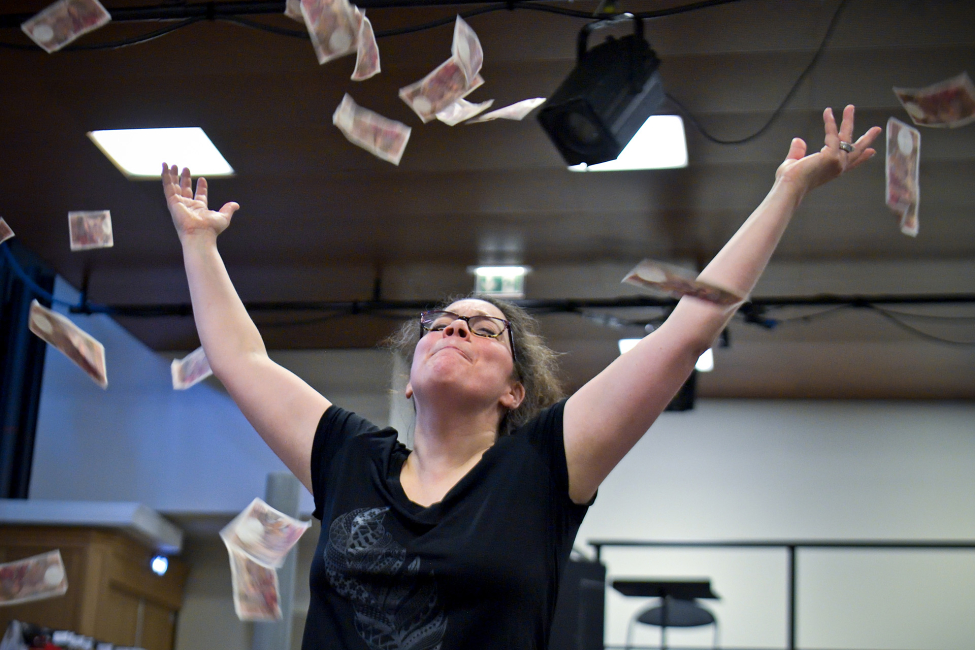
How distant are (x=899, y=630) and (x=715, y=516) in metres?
1.28

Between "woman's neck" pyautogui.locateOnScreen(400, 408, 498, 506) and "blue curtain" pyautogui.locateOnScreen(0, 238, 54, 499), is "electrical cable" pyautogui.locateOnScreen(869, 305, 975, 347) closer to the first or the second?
"woman's neck" pyautogui.locateOnScreen(400, 408, 498, 506)

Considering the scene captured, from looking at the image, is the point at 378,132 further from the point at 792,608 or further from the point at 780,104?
the point at 792,608

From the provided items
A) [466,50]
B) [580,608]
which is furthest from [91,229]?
[580,608]

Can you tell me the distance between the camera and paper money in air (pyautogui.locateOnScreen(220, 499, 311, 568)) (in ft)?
6.03

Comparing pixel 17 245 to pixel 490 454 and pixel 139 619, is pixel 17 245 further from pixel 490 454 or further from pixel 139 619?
pixel 490 454

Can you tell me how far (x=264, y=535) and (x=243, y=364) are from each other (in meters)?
0.42

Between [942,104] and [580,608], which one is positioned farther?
[580,608]

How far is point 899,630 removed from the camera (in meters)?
6.73

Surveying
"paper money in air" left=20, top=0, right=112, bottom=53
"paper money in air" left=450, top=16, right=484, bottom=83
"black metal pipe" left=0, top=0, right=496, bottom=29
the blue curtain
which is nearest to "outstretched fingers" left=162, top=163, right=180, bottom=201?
"paper money in air" left=450, top=16, right=484, bottom=83

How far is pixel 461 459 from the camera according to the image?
4.95 feet

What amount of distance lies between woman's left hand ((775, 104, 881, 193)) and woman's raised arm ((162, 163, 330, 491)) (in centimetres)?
69

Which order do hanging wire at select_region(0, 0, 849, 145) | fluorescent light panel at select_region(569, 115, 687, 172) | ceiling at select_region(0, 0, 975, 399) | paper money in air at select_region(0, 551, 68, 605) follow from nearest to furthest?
1. paper money in air at select_region(0, 551, 68, 605)
2. hanging wire at select_region(0, 0, 849, 145)
3. ceiling at select_region(0, 0, 975, 399)
4. fluorescent light panel at select_region(569, 115, 687, 172)

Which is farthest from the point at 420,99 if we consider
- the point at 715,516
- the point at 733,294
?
the point at 715,516

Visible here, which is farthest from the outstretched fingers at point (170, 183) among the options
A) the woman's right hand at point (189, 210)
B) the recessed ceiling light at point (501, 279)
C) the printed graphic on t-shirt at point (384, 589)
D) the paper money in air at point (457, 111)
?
the recessed ceiling light at point (501, 279)
